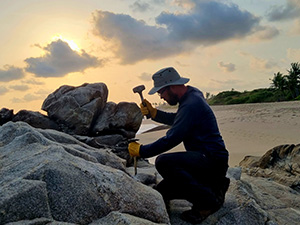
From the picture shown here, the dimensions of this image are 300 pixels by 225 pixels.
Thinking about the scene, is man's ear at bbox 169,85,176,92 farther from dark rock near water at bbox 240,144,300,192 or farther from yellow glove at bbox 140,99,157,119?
dark rock near water at bbox 240,144,300,192

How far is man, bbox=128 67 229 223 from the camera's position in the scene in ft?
16.4

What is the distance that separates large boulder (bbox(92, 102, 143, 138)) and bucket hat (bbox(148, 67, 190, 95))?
8.05 meters

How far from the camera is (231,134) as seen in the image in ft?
87.7

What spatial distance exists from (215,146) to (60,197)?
268 centimetres

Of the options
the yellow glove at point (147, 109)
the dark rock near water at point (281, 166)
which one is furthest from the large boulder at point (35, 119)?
the dark rock near water at point (281, 166)

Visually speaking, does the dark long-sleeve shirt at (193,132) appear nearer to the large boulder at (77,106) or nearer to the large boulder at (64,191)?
the large boulder at (64,191)

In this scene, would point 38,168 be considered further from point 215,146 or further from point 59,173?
point 215,146

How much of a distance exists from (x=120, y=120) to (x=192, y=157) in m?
8.64

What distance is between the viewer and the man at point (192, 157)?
5.01 metres

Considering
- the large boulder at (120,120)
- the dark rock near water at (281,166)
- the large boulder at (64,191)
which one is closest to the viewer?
the large boulder at (64,191)

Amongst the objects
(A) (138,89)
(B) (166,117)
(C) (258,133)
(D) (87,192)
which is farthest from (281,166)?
(C) (258,133)

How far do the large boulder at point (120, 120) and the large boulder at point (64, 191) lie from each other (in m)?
8.46

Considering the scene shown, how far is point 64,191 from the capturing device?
3.69 meters

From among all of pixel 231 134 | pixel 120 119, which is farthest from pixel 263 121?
pixel 120 119
